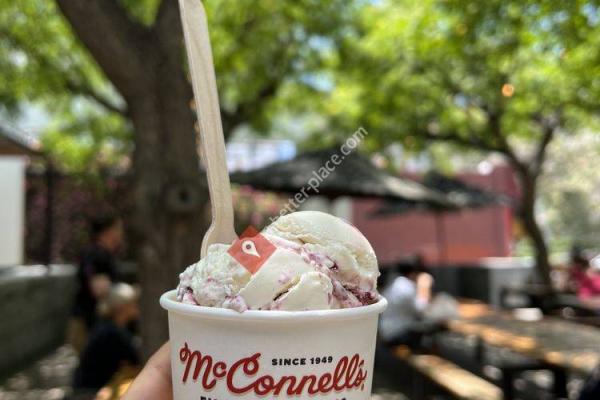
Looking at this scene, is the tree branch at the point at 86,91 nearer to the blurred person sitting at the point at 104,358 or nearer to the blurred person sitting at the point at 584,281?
the blurred person sitting at the point at 104,358

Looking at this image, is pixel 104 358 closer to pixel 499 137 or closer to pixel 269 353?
pixel 269 353

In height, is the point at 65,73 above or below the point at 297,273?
above

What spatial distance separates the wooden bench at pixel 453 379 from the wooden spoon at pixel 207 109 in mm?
3035

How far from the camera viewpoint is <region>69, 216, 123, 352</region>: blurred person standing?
5078mm

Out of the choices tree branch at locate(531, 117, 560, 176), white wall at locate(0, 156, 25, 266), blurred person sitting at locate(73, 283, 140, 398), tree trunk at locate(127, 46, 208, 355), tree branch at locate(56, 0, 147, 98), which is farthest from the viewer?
white wall at locate(0, 156, 25, 266)

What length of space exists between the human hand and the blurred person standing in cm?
361

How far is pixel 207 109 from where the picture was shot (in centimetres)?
142

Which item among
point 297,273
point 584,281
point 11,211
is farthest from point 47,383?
point 584,281

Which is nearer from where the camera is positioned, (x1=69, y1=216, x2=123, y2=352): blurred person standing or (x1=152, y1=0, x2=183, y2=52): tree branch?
(x1=152, y1=0, x2=183, y2=52): tree branch

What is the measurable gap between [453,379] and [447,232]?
1304cm

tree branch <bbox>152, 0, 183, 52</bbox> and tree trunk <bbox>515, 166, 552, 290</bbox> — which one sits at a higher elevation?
tree branch <bbox>152, 0, 183, 52</bbox>

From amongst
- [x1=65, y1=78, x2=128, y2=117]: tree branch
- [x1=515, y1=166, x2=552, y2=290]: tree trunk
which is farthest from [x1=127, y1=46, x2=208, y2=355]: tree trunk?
[x1=515, y1=166, x2=552, y2=290]: tree trunk

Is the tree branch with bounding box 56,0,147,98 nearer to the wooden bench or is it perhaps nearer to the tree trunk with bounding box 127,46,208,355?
the tree trunk with bounding box 127,46,208,355

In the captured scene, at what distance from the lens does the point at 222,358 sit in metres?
1.17
